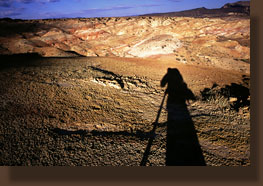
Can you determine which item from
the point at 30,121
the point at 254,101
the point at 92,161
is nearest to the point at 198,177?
the point at 254,101

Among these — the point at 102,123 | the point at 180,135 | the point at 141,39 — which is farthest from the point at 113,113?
the point at 141,39

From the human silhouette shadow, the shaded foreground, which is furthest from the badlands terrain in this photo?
the human silhouette shadow

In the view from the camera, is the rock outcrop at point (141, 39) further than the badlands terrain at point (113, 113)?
Yes

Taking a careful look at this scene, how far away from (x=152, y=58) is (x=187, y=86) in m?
5.49

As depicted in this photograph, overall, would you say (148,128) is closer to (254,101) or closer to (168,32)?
(254,101)

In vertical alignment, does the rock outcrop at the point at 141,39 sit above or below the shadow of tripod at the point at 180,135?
above

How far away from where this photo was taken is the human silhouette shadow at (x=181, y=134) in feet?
9.40

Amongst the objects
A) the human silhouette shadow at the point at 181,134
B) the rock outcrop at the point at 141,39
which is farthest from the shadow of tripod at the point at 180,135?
the rock outcrop at the point at 141,39

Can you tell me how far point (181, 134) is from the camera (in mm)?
3611

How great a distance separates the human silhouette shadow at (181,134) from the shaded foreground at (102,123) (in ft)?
0.09

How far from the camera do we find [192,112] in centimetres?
475

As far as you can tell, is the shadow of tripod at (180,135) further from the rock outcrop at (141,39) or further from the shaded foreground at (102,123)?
the rock outcrop at (141,39)

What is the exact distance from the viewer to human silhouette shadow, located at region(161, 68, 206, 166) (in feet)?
9.40

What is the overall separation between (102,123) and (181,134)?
6.84ft
